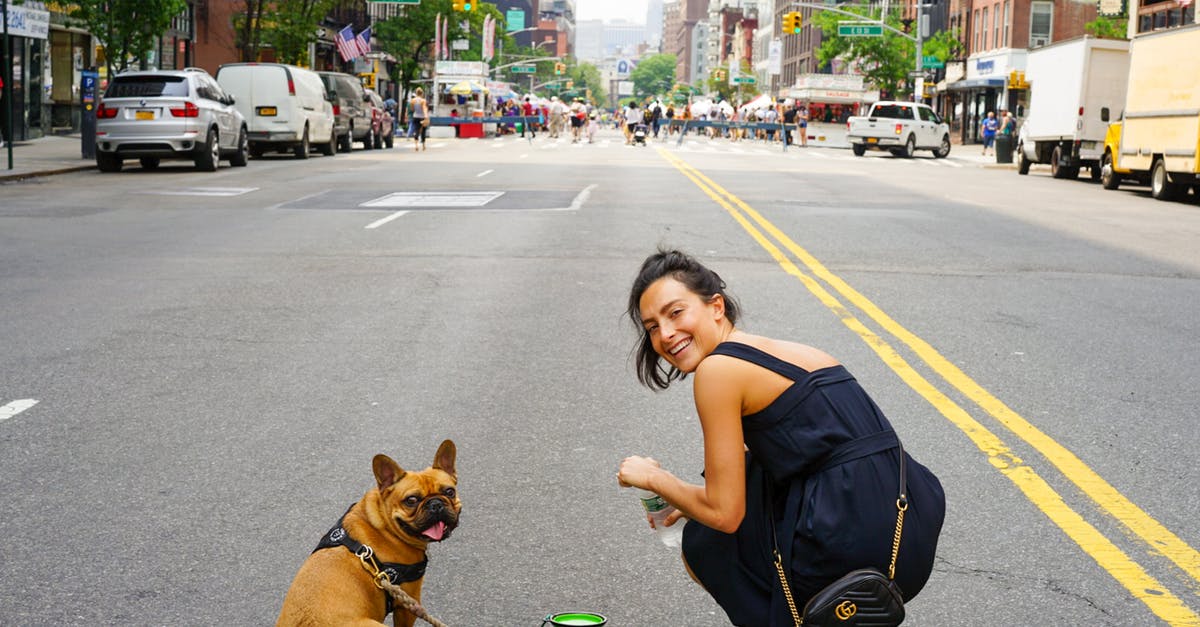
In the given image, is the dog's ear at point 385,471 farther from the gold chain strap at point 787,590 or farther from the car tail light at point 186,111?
the car tail light at point 186,111

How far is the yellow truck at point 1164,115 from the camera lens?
85.4 feet

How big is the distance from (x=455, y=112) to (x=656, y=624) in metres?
68.5

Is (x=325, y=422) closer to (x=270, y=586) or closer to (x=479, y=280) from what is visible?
(x=270, y=586)

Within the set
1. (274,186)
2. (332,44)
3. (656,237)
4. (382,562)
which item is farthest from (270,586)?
(332,44)

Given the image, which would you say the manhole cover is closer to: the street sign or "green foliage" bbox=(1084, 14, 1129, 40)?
the street sign

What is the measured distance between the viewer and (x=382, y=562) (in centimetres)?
375

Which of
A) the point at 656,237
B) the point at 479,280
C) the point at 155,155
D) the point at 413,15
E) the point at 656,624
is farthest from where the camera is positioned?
the point at 413,15

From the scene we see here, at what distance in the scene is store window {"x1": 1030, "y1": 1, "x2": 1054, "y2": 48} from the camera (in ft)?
215

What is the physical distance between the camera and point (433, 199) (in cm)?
2095

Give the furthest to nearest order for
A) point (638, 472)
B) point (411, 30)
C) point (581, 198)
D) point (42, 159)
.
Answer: point (411, 30) → point (42, 159) → point (581, 198) → point (638, 472)

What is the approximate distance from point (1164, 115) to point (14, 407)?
24.6 metres

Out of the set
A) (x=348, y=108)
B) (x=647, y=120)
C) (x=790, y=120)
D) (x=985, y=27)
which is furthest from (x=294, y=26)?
(x=985, y=27)

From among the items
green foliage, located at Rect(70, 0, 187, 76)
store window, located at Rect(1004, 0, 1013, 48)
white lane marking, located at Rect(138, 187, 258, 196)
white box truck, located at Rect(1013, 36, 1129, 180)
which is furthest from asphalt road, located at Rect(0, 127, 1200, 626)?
store window, located at Rect(1004, 0, 1013, 48)

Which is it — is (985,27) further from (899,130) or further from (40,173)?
(40,173)
